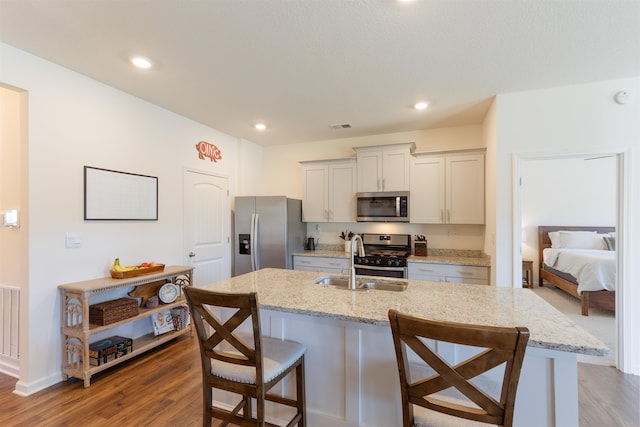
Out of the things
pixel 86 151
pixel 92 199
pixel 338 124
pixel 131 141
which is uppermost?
pixel 338 124

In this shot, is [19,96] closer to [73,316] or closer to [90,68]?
[90,68]

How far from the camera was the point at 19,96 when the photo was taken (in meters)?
2.35

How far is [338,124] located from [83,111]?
2746 mm

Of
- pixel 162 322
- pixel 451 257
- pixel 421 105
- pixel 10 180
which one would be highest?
pixel 421 105

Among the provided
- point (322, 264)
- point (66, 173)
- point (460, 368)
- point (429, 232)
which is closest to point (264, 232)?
point (322, 264)

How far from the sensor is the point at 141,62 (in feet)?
7.70

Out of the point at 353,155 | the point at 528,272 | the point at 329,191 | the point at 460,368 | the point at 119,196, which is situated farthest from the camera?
the point at 528,272

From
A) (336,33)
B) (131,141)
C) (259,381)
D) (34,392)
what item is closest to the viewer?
(259,381)

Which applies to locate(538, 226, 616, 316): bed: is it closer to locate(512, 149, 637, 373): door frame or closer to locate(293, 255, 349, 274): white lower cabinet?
locate(512, 149, 637, 373): door frame

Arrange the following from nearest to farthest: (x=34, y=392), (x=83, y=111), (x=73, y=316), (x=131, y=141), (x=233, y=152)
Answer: (x=34, y=392), (x=73, y=316), (x=83, y=111), (x=131, y=141), (x=233, y=152)

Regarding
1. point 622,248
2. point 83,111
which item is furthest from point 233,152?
point 622,248

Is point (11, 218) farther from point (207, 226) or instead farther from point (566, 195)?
point (566, 195)

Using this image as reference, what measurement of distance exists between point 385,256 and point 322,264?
35.6 inches

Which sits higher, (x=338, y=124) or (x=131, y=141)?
(x=338, y=124)
